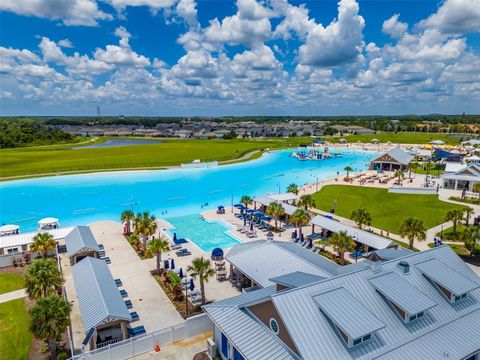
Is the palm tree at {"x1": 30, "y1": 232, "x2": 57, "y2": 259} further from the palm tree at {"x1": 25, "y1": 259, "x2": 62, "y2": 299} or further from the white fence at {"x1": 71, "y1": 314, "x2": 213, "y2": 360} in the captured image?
the white fence at {"x1": 71, "y1": 314, "x2": 213, "y2": 360}

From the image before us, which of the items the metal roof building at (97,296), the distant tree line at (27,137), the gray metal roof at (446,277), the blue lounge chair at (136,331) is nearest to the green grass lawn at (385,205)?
the gray metal roof at (446,277)

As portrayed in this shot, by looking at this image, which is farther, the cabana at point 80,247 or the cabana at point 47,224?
the cabana at point 47,224

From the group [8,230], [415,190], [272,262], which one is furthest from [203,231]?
[415,190]

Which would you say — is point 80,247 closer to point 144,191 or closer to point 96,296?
point 96,296

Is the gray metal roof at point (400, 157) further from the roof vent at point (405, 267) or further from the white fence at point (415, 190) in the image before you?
the roof vent at point (405, 267)

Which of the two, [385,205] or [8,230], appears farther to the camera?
[385,205]

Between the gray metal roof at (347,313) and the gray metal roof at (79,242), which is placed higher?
the gray metal roof at (347,313)

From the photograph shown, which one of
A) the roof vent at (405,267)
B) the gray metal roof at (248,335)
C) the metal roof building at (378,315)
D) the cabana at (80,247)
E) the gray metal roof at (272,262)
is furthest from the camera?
the cabana at (80,247)
